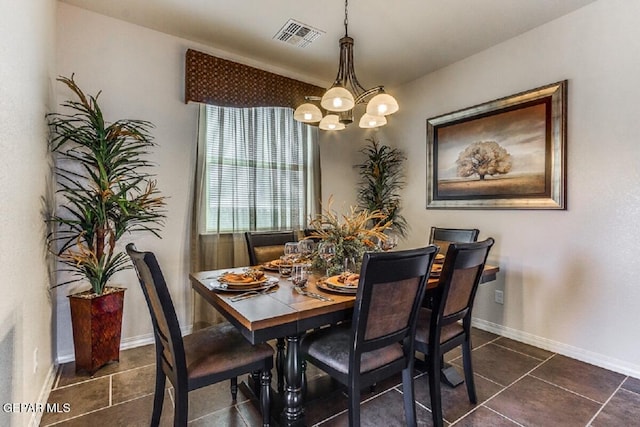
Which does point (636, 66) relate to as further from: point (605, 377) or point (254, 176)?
point (254, 176)

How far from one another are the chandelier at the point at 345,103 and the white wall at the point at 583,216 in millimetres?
1663

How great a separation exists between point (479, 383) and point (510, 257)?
1.38m

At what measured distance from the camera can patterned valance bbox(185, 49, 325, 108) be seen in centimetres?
306

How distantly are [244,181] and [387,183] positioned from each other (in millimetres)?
2017

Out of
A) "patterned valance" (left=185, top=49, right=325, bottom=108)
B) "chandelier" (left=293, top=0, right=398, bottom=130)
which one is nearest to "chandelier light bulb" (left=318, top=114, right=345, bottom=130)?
"chandelier" (left=293, top=0, right=398, bottom=130)

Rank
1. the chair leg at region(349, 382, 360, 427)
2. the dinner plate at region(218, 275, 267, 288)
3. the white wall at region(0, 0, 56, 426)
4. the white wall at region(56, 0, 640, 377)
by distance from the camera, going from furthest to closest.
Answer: the white wall at region(56, 0, 640, 377)
the dinner plate at region(218, 275, 267, 288)
the chair leg at region(349, 382, 360, 427)
the white wall at region(0, 0, 56, 426)

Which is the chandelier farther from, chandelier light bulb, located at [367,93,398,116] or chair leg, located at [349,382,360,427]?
chair leg, located at [349,382,360,427]

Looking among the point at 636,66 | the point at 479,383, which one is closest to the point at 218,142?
the point at 479,383

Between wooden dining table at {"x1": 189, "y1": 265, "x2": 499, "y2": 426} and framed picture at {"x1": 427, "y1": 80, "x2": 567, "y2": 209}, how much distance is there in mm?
1758

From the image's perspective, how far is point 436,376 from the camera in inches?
68.8

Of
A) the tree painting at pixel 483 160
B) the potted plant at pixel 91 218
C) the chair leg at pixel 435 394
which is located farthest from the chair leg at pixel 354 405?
the tree painting at pixel 483 160

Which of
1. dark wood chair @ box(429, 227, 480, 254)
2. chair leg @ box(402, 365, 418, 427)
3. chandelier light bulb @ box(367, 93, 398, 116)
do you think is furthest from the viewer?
dark wood chair @ box(429, 227, 480, 254)

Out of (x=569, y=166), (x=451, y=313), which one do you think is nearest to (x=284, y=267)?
(x=451, y=313)

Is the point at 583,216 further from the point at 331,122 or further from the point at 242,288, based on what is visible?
the point at 242,288
